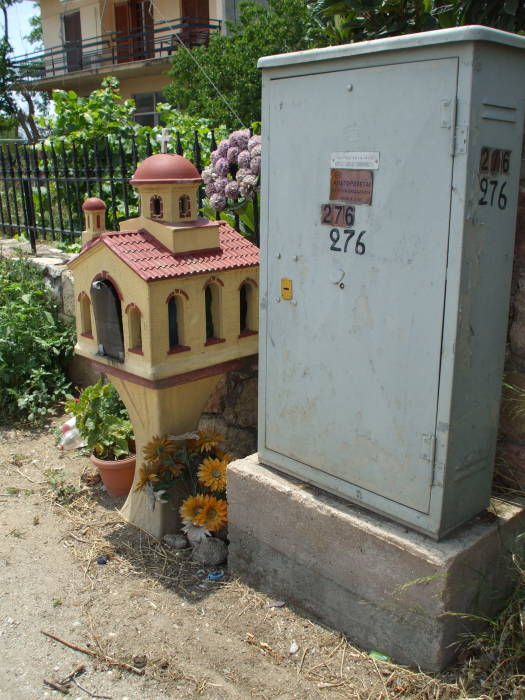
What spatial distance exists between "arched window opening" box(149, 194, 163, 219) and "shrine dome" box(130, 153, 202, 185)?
8 cm

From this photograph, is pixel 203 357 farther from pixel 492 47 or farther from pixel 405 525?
pixel 492 47

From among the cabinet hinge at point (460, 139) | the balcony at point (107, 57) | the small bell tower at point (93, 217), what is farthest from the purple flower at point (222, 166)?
the balcony at point (107, 57)

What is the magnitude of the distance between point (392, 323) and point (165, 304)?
1146 millimetres

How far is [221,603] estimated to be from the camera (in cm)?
289

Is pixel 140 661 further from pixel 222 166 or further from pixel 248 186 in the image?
pixel 222 166

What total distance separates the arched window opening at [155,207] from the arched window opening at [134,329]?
466 mm

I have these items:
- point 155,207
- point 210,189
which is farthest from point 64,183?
point 155,207

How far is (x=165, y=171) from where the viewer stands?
312 centimetres

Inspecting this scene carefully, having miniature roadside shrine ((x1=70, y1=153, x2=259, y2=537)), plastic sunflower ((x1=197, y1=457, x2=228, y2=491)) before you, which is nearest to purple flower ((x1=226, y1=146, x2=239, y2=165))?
miniature roadside shrine ((x1=70, y1=153, x2=259, y2=537))

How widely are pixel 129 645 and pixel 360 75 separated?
7.40 feet

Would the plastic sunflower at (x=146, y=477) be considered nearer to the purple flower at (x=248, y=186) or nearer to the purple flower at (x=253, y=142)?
the purple flower at (x=248, y=186)

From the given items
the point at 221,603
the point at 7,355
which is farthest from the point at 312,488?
the point at 7,355

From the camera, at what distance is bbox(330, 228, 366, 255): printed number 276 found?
2324 millimetres

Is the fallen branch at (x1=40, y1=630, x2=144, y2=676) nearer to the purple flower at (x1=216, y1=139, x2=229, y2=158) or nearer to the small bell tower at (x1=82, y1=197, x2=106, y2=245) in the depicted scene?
the small bell tower at (x1=82, y1=197, x2=106, y2=245)
